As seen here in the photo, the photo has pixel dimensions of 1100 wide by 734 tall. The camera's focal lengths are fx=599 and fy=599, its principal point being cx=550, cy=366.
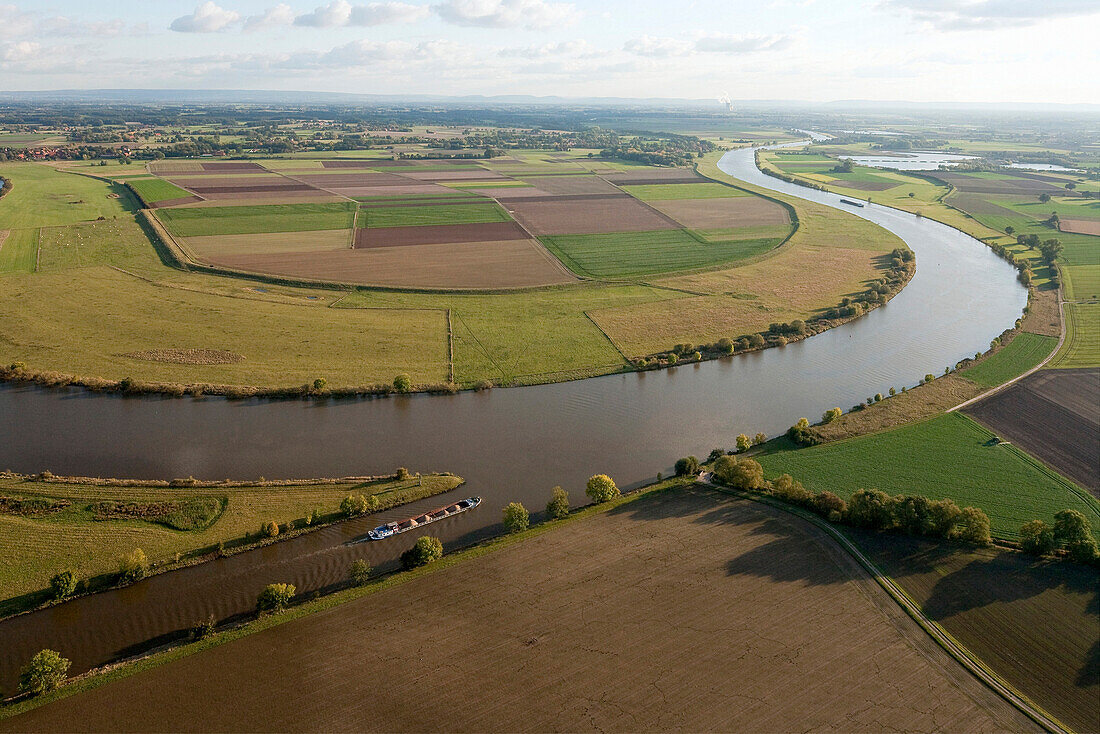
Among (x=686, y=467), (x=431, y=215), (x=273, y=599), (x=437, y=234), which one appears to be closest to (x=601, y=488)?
(x=686, y=467)

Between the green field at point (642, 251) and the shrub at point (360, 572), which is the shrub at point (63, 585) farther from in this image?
the green field at point (642, 251)

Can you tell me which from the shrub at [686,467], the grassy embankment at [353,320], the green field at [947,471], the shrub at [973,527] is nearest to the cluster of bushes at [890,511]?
the shrub at [973,527]

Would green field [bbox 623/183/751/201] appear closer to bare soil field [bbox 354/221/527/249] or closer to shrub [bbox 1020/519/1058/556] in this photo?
bare soil field [bbox 354/221/527/249]

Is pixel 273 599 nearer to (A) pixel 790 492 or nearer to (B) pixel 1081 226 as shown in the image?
(A) pixel 790 492

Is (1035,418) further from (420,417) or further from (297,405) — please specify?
(297,405)

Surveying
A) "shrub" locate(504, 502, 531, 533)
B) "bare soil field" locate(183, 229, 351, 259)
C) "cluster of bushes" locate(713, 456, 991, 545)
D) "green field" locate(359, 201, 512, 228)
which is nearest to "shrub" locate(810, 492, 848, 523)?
"cluster of bushes" locate(713, 456, 991, 545)

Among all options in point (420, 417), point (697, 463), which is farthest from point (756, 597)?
point (420, 417)
